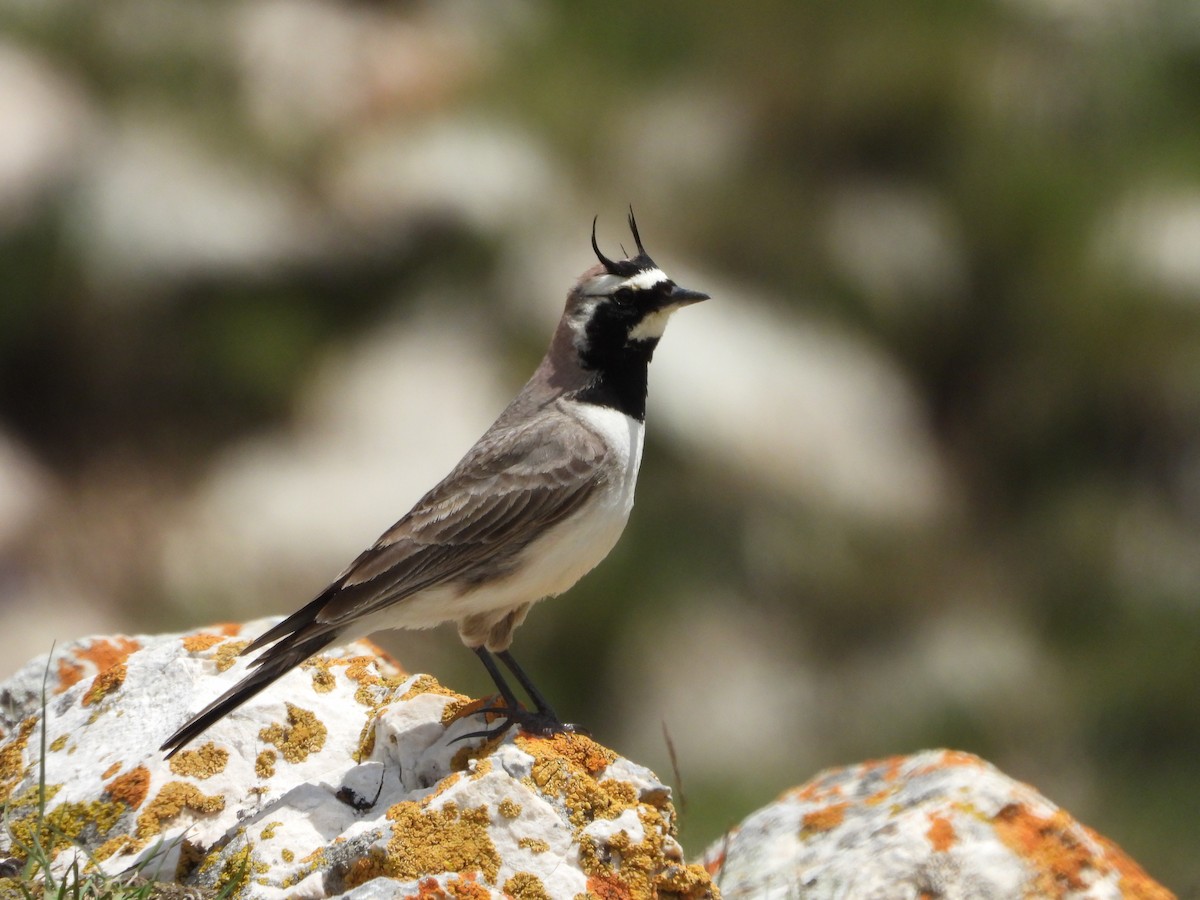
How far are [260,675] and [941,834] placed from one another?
2.63m

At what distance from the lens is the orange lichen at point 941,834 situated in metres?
5.66

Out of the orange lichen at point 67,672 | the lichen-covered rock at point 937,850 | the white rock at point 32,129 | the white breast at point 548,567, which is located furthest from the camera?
the white rock at point 32,129

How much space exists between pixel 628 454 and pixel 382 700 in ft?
4.61

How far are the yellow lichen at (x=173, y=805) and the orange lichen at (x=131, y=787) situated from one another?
60 mm

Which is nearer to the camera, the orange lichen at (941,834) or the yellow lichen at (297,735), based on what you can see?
the yellow lichen at (297,735)

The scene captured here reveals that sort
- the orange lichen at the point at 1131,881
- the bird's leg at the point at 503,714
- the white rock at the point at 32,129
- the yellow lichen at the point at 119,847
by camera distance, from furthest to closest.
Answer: the white rock at the point at 32,129, the orange lichen at the point at 1131,881, the bird's leg at the point at 503,714, the yellow lichen at the point at 119,847

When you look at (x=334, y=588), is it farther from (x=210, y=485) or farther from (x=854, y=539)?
(x=854, y=539)

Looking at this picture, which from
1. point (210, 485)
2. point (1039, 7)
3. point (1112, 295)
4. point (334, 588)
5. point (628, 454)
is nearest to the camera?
point (334, 588)

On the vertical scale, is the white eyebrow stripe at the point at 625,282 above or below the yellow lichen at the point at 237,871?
above

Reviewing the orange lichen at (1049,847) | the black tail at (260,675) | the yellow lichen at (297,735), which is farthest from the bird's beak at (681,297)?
the orange lichen at (1049,847)

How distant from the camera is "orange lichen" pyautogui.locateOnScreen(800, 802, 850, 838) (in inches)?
243

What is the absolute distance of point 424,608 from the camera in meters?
5.80

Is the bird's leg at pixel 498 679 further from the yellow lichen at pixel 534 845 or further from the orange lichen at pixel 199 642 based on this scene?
the orange lichen at pixel 199 642

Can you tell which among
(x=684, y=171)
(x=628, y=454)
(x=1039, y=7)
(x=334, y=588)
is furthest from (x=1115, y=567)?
(x=334, y=588)
